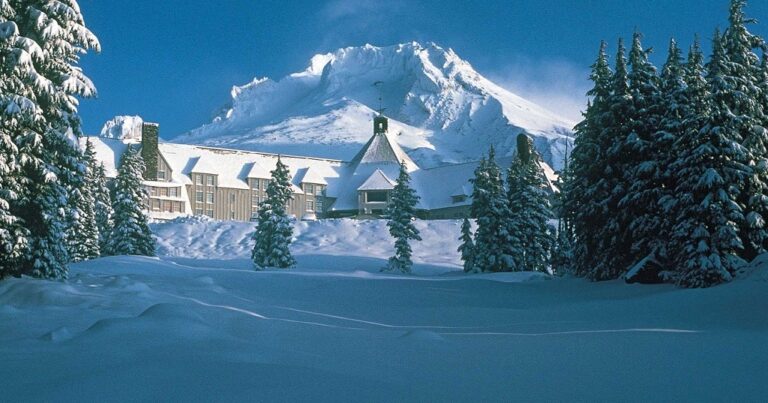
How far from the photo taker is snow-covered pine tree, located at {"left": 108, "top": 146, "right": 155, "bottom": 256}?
47.0 m

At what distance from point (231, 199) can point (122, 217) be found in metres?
34.2

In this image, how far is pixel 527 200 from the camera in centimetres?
4172

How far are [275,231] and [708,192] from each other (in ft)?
98.3

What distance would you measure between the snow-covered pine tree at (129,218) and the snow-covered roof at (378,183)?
3500 cm

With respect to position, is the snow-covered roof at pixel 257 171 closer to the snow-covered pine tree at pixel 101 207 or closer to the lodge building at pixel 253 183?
the lodge building at pixel 253 183

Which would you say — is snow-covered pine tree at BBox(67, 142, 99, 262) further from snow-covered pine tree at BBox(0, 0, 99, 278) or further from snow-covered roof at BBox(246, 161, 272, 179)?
snow-covered roof at BBox(246, 161, 272, 179)

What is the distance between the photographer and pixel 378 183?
80062 millimetres

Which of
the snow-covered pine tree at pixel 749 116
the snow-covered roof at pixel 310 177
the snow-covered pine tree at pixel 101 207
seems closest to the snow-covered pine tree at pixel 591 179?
the snow-covered pine tree at pixel 749 116

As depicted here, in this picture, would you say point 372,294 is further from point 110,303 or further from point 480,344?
point 480,344

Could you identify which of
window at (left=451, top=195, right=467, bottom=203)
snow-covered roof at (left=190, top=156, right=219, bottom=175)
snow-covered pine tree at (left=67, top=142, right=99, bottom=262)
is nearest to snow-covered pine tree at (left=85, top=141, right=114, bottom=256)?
snow-covered pine tree at (left=67, top=142, right=99, bottom=262)

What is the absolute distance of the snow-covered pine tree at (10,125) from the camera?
16.6 meters

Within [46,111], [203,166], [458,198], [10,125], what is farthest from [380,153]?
[10,125]

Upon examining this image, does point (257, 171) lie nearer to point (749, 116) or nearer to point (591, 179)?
point (591, 179)

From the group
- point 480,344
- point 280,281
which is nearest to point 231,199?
point 280,281
